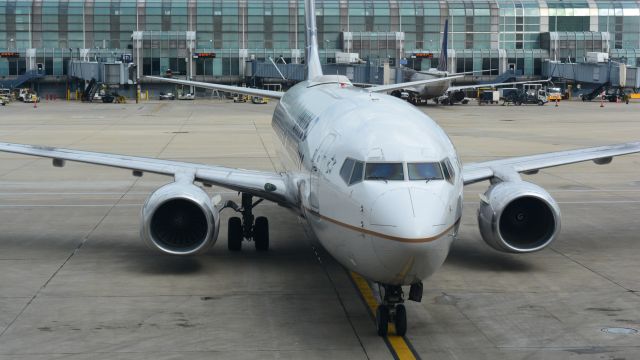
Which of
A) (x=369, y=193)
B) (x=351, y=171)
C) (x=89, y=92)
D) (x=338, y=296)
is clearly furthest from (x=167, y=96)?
(x=369, y=193)

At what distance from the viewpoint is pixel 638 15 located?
5773 inches

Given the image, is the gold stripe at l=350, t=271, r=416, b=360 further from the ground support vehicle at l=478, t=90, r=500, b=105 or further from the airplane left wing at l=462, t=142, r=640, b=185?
the ground support vehicle at l=478, t=90, r=500, b=105

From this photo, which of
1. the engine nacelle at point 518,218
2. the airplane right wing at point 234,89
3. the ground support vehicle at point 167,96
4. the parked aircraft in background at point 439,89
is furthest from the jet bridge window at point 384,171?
the ground support vehicle at point 167,96

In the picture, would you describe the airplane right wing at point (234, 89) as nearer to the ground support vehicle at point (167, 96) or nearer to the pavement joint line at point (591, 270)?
the pavement joint line at point (591, 270)

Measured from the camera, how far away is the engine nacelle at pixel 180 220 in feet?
68.4

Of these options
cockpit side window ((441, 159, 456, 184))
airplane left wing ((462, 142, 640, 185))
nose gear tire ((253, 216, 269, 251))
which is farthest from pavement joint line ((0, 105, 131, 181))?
cockpit side window ((441, 159, 456, 184))

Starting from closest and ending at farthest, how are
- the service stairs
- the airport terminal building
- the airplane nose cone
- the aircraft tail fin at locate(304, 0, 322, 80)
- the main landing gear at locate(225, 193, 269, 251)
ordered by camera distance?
1. the airplane nose cone
2. the main landing gear at locate(225, 193, 269, 251)
3. the aircraft tail fin at locate(304, 0, 322, 80)
4. the service stairs
5. the airport terminal building

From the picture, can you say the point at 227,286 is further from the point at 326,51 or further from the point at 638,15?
the point at 638,15

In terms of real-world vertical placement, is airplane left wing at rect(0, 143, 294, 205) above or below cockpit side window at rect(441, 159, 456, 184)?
below

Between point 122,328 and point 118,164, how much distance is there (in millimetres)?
7656

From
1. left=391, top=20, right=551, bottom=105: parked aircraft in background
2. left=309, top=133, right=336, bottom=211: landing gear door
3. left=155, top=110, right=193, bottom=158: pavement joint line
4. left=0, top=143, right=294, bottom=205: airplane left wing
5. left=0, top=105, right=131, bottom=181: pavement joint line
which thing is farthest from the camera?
left=391, top=20, right=551, bottom=105: parked aircraft in background

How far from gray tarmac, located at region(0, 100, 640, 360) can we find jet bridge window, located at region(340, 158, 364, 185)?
2519mm

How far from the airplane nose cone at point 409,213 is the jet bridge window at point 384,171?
0.43 meters

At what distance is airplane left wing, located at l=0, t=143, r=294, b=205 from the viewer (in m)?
21.9
